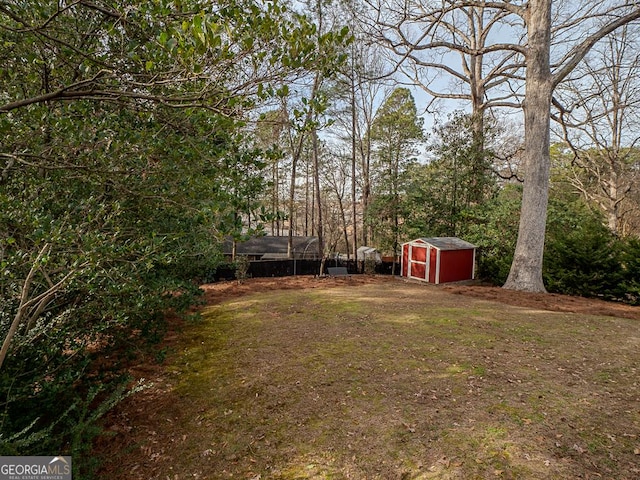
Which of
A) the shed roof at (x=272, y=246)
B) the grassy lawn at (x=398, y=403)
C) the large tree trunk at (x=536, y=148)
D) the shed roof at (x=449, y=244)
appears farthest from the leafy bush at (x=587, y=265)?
the shed roof at (x=272, y=246)

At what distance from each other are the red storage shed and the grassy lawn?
486 centimetres

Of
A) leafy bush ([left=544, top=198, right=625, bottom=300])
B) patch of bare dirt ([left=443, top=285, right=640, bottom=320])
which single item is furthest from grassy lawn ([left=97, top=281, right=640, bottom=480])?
leafy bush ([left=544, top=198, right=625, bottom=300])

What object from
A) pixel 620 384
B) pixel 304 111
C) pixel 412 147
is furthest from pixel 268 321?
pixel 412 147

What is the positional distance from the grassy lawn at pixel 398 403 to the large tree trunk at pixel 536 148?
283 cm

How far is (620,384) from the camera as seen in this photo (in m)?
3.58

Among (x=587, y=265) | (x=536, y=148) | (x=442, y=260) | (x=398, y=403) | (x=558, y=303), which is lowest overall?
(x=398, y=403)

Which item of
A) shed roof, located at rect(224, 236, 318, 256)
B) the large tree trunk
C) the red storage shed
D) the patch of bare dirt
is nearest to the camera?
the patch of bare dirt

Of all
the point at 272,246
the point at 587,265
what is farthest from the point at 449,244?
the point at 272,246

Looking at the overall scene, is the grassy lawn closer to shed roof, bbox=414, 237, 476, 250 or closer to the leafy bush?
the leafy bush

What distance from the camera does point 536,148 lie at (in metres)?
8.34

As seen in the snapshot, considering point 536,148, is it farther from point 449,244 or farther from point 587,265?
point 449,244

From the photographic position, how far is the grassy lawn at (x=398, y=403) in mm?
2613

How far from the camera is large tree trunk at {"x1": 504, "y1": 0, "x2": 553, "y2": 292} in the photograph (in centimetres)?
826

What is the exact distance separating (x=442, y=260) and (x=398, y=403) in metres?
8.01
